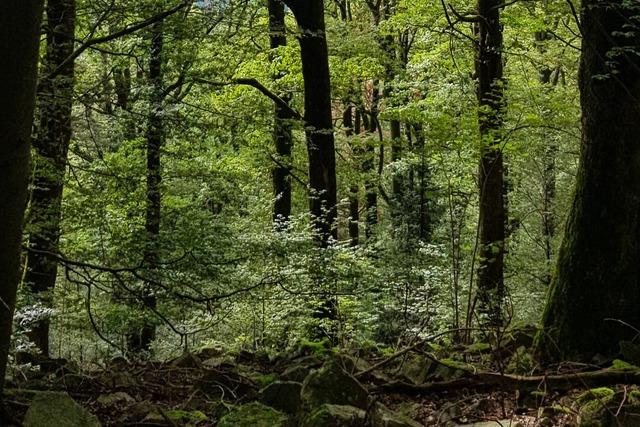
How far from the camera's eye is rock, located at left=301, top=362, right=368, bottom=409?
3.65 metres

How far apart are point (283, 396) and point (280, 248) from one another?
4282 millimetres

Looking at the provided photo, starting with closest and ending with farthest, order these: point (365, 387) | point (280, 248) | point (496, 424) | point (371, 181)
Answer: point (496, 424), point (365, 387), point (280, 248), point (371, 181)

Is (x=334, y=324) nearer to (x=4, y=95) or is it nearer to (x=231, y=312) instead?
(x=231, y=312)

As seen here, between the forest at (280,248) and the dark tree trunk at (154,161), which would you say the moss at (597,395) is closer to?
the forest at (280,248)

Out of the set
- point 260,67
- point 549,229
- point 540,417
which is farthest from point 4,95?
point 549,229

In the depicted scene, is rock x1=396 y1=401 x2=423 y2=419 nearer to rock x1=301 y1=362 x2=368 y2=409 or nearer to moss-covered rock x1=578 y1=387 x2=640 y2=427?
rock x1=301 y1=362 x2=368 y2=409

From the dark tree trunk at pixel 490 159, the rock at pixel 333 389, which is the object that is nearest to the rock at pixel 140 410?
the rock at pixel 333 389

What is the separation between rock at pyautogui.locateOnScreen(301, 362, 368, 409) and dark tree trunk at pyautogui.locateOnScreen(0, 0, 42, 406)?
5.65 ft

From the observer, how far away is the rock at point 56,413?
3.12 m

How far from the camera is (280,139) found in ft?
29.9

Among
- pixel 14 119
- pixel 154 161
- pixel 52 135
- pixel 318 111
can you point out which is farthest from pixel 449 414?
pixel 154 161

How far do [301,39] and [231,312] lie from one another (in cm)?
415

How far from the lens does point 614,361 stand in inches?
160

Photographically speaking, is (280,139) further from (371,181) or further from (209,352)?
(371,181)
